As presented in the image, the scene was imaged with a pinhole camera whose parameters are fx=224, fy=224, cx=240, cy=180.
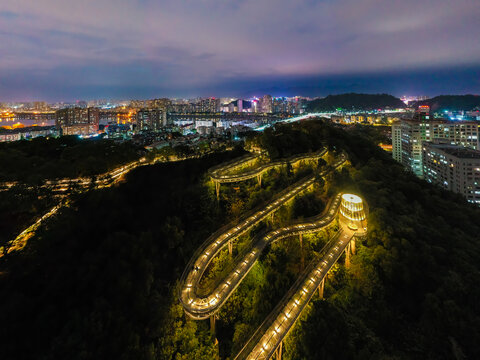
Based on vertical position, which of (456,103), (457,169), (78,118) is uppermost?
(456,103)

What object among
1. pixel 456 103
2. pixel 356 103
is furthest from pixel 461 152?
pixel 356 103

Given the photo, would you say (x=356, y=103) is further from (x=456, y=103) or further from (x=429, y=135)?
(x=429, y=135)

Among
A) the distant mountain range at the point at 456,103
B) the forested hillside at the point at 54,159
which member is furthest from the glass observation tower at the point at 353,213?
the distant mountain range at the point at 456,103

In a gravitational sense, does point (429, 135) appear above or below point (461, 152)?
above

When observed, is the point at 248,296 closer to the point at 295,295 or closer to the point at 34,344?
the point at 295,295

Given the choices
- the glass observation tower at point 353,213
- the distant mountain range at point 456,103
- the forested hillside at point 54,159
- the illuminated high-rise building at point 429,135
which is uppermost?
the distant mountain range at point 456,103

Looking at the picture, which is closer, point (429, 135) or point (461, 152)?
point (461, 152)

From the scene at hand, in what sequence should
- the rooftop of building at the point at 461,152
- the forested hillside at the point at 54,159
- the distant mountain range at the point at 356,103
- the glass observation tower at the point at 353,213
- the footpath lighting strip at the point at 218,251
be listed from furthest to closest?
the distant mountain range at the point at 356,103 → the rooftop of building at the point at 461,152 → the forested hillside at the point at 54,159 → the glass observation tower at the point at 353,213 → the footpath lighting strip at the point at 218,251

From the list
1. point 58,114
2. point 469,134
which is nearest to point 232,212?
point 469,134

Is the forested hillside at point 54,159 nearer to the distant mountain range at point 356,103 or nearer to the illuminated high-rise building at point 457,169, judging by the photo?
the illuminated high-rise building at point 457,169
